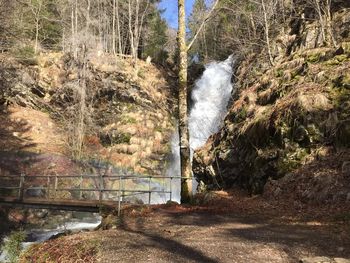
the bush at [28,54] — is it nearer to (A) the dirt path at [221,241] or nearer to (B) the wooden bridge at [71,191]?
(B) the wooden bridge at [71,191]

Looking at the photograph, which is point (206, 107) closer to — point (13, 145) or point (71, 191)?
point (71, 191)

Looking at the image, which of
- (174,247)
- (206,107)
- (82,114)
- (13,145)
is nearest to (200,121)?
(206,107)

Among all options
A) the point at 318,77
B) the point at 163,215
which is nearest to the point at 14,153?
the point at 163,215

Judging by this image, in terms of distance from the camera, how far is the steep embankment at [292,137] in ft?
36.4

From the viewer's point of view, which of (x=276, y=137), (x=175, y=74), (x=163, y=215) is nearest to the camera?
(x=163, y=215)

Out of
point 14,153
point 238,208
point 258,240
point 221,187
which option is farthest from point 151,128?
point 258,240

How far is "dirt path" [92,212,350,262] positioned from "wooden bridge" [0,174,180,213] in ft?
10.3

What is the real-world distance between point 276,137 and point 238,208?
3.57 meters

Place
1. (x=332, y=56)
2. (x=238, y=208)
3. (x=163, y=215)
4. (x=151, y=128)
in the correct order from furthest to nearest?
(x=151, y=128) → (x=332, y=56) → (x=238, y=208) → (x=163, y=215)

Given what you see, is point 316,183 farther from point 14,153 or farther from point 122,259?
point 14,153

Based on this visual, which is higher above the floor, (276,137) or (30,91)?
(30,91)

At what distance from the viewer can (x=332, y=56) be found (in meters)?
15.4

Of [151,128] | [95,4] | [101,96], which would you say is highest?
[95,4]

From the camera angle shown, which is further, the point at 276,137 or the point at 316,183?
the point at 276,137
